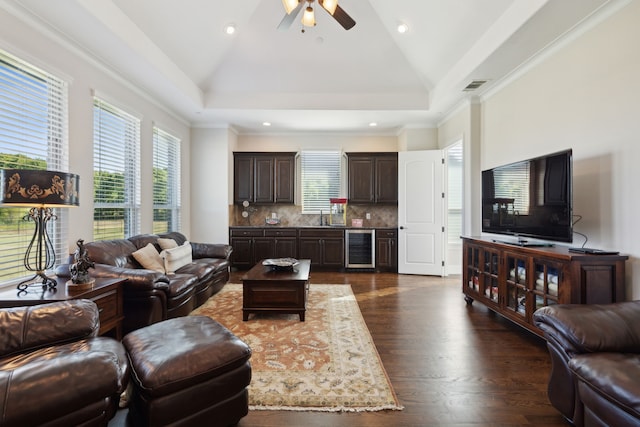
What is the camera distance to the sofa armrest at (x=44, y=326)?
156cm

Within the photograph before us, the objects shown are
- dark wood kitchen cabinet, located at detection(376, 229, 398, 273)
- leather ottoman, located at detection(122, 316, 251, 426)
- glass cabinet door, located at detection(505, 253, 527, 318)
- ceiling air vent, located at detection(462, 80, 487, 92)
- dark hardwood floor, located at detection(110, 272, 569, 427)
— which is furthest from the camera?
dark wood kitchen cabinet, located at detection(376, 229, 398, 273)

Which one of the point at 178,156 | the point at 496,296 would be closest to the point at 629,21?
the point at 496,296

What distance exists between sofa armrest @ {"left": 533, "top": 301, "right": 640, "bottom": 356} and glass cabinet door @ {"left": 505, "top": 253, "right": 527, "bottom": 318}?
109 cm

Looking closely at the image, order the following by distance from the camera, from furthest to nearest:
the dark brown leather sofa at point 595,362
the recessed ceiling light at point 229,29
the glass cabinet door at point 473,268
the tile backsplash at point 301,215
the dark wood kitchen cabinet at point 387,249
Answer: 1. the tile backsplash at point 301,215
2. the dark wood kitchen cabinet at point 387,249
3. the recessed ceiling light at point 229,29
4. the glass cabinet door at point 473,268
5. the dark brown leather sofa at point 595,362

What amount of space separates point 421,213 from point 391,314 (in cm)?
263

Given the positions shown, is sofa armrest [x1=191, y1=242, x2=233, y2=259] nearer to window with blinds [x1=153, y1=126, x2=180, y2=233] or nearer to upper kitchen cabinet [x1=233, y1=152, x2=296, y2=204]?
window with blinds [x1=153, y1=126, x2=180, y2=233]

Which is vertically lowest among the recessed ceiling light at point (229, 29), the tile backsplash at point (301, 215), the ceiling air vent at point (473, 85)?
the tile backsplash at point (301, 215)

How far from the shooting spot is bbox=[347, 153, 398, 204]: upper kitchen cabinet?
6.30m

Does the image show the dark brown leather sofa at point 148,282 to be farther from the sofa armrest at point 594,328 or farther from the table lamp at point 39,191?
the sofa armrest at point 594,328

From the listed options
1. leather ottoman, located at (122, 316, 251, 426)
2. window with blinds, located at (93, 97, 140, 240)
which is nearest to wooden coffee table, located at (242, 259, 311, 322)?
leather ottoman, located at (122, 316, 251, 426)

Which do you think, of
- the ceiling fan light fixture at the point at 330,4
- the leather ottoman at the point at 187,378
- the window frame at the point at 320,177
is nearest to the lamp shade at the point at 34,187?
the leather ottoman at the point at 187,378

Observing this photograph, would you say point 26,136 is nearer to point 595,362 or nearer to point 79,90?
point 79,90

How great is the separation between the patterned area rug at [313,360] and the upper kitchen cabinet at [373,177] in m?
2.96

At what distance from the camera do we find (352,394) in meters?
2.02
